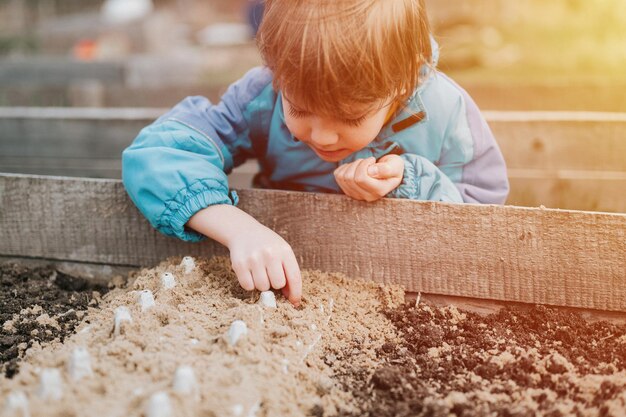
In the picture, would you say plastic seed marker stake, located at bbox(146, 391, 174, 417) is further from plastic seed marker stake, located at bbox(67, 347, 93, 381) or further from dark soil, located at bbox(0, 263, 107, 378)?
dark soil, located at bbox(0, 263, 107, 378)

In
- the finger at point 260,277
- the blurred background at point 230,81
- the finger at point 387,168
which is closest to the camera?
the finger at point 260,277

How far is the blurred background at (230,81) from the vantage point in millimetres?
3504

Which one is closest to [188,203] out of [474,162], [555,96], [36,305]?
[36,305]

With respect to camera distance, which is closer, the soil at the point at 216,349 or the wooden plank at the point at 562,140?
the soil at the point at 216,349

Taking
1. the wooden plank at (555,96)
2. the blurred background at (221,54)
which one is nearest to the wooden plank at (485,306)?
the blurred background at (221,54)

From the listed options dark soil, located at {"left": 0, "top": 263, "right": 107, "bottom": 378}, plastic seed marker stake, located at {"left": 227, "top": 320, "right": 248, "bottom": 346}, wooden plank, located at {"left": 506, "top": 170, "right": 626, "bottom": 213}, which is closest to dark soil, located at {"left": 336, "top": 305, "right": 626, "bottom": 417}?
plastic seed marker stake, located at {"left": 227, "top": 320, "right": 248, "bottom": 346}

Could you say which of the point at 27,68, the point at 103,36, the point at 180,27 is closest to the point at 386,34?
the point at 27,68

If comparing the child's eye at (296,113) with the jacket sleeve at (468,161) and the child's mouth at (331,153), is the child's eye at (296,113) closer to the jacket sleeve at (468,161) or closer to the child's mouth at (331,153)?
the child's mouth at (331,153)

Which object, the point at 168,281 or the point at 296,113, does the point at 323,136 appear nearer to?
the point at 296,113

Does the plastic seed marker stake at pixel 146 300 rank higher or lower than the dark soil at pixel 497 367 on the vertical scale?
higher

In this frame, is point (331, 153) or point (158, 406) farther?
point (331, 153)

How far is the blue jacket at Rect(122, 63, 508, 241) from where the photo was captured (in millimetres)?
2170

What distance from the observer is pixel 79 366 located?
1.44 meters

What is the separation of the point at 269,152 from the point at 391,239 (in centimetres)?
75
